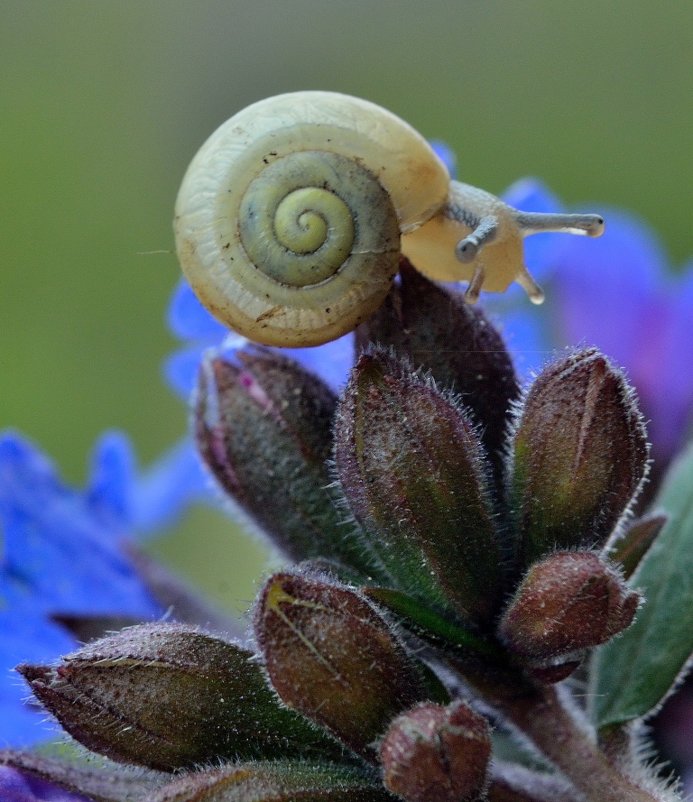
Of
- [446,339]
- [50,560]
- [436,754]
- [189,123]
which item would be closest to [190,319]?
[50,560]

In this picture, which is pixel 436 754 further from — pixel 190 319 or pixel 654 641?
pixel 190 319

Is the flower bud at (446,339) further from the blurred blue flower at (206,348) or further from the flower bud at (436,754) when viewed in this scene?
the flower bud at (436,754)

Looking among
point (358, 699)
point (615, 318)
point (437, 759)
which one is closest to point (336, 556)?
point (358, 699)

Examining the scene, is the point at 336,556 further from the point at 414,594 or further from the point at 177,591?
the point at 177,591

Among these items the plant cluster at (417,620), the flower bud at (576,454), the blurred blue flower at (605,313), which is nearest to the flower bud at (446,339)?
the plant cluster at (417,620)

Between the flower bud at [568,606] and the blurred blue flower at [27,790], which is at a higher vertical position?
the blurred blue flower at [27,790]

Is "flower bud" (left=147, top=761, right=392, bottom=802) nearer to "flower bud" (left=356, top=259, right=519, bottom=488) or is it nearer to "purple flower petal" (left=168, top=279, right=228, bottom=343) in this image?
"flower bud" (left=356, top=259, right=519, bottom=488)
